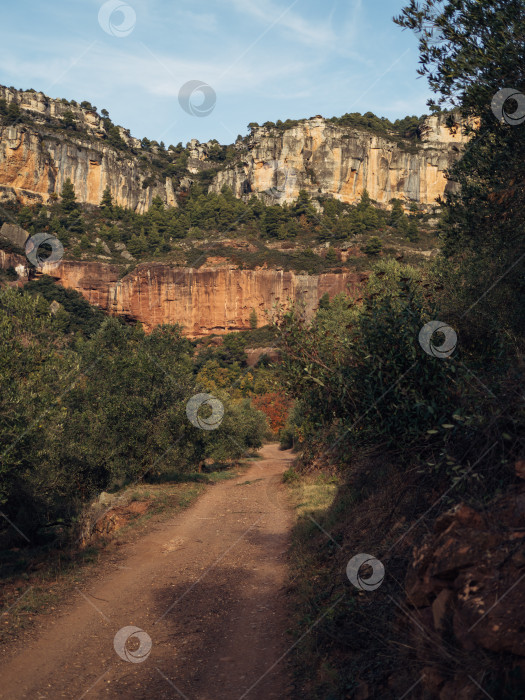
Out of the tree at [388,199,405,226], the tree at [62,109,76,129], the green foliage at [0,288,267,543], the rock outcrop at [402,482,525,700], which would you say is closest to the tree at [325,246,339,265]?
the tree at [388,199,405,226]

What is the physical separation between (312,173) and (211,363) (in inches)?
2646

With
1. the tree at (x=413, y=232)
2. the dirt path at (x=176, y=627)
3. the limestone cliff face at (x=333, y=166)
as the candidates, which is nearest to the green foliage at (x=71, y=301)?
the tree at (x=413, y=232)

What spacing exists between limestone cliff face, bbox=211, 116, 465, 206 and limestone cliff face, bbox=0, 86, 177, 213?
65.7 ft

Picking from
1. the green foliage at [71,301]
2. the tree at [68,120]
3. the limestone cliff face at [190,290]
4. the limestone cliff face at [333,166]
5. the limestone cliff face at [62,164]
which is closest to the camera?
the green foliage at [71,301]

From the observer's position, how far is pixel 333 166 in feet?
393

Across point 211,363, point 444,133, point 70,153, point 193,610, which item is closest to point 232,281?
point 211,363

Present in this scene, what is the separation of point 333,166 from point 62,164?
5815 cm

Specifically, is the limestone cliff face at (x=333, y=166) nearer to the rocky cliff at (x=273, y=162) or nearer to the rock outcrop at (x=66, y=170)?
the rocky cliff at (x=273, y=162)

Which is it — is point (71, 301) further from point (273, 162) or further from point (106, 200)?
point (273, 162)

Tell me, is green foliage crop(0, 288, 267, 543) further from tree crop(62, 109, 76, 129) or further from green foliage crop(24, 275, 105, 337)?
tree crop(62, 109, 76, 129)

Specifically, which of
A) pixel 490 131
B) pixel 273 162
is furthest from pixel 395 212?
pixel 490 131

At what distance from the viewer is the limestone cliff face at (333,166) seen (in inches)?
4692

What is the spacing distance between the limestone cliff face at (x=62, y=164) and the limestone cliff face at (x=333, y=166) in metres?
20.0

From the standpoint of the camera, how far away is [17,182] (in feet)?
310
